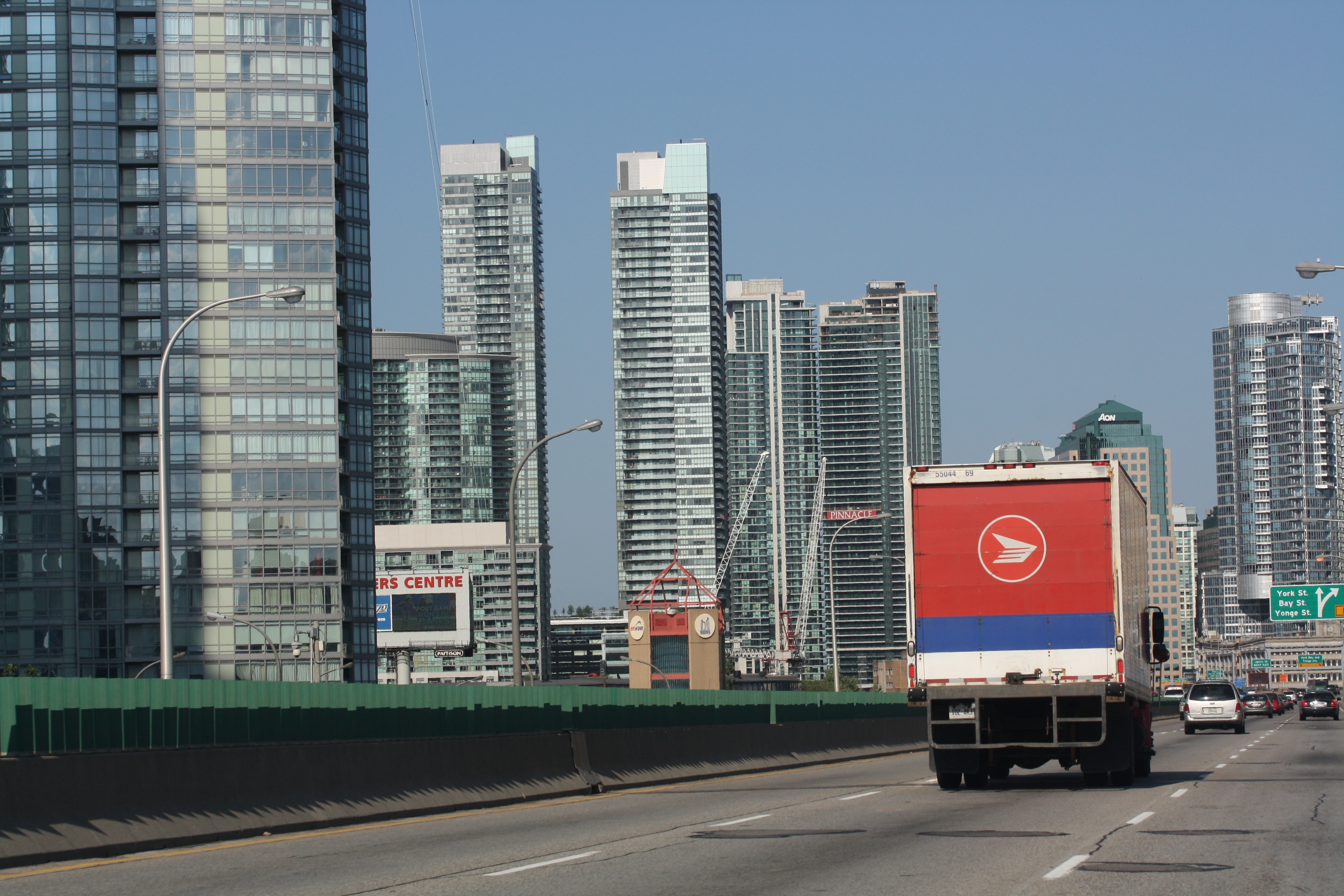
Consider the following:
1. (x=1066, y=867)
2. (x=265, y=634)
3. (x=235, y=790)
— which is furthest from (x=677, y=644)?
(x=1066, y=867)

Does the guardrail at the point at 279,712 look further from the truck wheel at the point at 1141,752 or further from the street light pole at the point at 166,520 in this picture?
the street light pole at the point at 166,520

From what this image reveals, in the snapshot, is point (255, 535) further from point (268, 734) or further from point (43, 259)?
point (268, 734)

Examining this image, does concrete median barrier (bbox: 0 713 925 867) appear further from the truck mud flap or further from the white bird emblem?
the truck mud flap

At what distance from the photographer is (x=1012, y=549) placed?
72.7ft

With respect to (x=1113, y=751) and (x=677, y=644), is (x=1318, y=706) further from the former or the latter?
(x=677, y=644)

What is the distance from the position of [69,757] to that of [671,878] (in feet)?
19.0

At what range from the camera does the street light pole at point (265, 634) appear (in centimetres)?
10639

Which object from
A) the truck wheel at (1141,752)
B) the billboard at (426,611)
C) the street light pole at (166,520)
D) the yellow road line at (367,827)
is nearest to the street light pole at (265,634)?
the billboard at (426,611)

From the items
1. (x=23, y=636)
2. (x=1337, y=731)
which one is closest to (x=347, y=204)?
(x=23, y=636)

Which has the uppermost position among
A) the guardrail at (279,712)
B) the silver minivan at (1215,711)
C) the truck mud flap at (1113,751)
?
the guardrail at (279,712)

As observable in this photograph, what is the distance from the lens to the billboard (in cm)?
15075

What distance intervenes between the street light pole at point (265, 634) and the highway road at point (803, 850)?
8545cm

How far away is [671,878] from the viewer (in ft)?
43.2

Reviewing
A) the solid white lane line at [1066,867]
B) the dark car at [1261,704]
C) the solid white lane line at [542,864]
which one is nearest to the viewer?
the solid white lane line at [1066,867]
